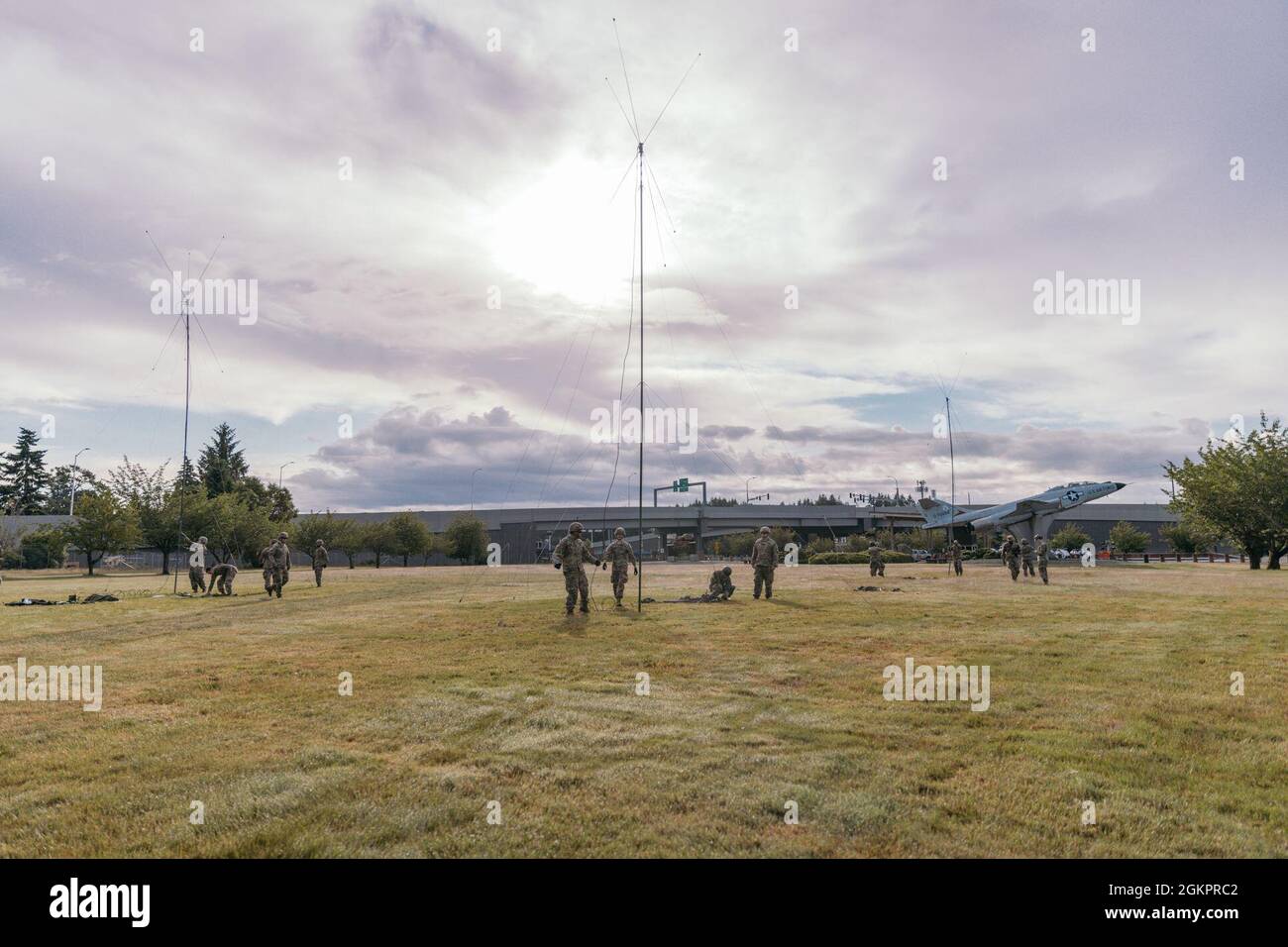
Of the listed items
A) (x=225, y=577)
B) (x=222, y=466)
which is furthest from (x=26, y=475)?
(x=225, y=577)

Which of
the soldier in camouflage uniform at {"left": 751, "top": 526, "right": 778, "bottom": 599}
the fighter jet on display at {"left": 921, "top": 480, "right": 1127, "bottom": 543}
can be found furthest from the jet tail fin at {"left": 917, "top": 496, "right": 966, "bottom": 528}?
the soldier in camouflage uniform at {"left": 751, "top": 526, "right": 778, "bottom": 599}

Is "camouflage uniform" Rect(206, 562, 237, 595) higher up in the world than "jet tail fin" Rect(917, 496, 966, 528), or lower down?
lower down

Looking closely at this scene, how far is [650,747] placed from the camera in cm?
737

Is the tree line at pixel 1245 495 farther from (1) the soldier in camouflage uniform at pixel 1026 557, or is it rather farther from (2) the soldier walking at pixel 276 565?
(2) the soldier walking at pixel 276 565

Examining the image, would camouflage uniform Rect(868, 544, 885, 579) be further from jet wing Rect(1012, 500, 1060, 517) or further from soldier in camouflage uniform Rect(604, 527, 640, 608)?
jet wing Rect(1012, 500, 1060, 517)

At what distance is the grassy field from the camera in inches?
209

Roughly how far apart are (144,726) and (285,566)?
1925 centimetres

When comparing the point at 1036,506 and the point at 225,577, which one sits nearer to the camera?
the point at 225,577

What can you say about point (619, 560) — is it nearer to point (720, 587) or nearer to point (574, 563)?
point (574, 563)

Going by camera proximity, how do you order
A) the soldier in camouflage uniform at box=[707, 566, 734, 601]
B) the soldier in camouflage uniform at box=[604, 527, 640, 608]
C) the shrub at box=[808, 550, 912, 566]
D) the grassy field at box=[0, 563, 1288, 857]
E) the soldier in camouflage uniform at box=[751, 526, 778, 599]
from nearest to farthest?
the grassy field at box=[0, 563, 1288, 857], the soldier in camouflage uniform at box=[604, 527, 640, 608], the soldier in camouflage uniform at box=[707, 566, 734, 601], the soldier in camouflage uniform at box=[751, 526, 778, 599], the shrub at box=[808, 550, 912, 566]

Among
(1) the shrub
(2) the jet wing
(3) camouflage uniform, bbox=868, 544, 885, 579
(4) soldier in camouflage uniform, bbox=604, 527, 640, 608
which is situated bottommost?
(1) the shrub

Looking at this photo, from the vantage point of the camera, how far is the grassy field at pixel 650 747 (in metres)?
5.32

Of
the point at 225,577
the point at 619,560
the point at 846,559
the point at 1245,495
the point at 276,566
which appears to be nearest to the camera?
the point at 619,560
